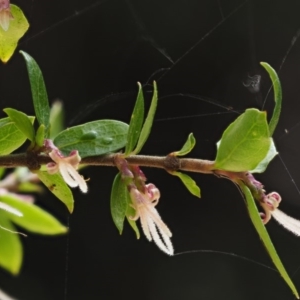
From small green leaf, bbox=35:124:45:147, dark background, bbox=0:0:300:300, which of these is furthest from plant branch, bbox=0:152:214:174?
dark background, bbox=0:0:300:300

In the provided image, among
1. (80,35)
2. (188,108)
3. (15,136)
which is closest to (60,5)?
(80,35)

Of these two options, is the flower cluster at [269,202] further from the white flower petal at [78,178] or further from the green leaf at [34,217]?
the green leaf at [34,217]

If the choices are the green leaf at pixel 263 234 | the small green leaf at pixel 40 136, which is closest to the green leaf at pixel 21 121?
the small green leaf at pixel 40 136

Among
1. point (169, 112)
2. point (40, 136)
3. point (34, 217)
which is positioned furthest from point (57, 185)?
point (169, 112)

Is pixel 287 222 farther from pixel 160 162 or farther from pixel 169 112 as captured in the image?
pixel 169 112

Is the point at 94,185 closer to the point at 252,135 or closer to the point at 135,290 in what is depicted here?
the point at 135,290

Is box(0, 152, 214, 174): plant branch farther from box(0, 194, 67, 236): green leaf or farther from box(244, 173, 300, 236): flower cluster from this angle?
box(0, 194, 67, 236): green leaf

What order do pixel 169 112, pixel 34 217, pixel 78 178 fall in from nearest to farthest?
pixel 78 178 < pixel 34 217 < pixel 169 112

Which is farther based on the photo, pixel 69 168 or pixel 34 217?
pixel 34 217
